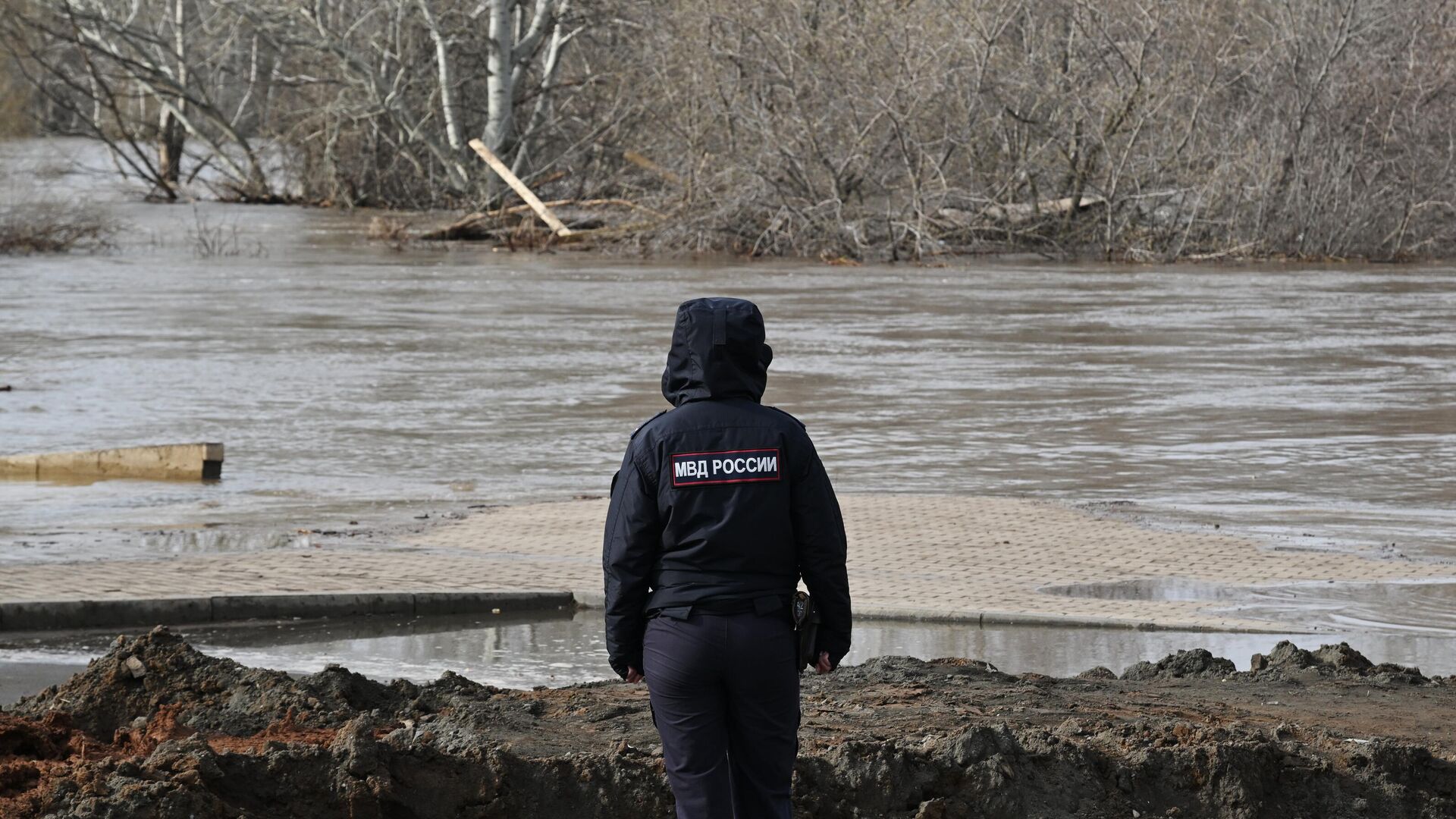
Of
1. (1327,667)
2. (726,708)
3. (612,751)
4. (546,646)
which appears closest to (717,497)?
(726,708)

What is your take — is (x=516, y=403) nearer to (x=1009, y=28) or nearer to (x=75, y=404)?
(x=75, y=404)

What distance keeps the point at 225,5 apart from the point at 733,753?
39.8m

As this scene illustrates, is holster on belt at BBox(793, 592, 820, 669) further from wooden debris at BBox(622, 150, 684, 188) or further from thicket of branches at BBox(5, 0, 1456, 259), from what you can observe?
wooden debris at BBox(622, 150, 684, 188)

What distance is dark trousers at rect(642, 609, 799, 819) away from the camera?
166 inches

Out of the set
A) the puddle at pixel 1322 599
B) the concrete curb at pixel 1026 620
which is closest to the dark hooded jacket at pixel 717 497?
the concrete curb at pixel 1026 620

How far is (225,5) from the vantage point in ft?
136

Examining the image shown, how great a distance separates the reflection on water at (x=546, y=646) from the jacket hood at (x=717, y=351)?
349 cm

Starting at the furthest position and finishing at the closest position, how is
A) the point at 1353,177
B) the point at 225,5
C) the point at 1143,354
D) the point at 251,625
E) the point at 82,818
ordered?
the point at 225,5
the point at 1353,177
the point at 1143,354
the point at 251,625
the point at 82,818

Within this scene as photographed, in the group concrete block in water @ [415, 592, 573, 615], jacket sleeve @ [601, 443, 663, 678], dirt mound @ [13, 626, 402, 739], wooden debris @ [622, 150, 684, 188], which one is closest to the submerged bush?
wooden debris @ [622, 150, 684, 188]

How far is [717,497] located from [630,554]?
23cm

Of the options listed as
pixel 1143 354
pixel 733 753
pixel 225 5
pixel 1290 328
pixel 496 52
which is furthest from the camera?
pixel 496 52

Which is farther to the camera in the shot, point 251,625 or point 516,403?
point 516,403

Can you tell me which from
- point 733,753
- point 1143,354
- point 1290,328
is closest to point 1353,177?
point 1290,328

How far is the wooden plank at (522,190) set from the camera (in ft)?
134
